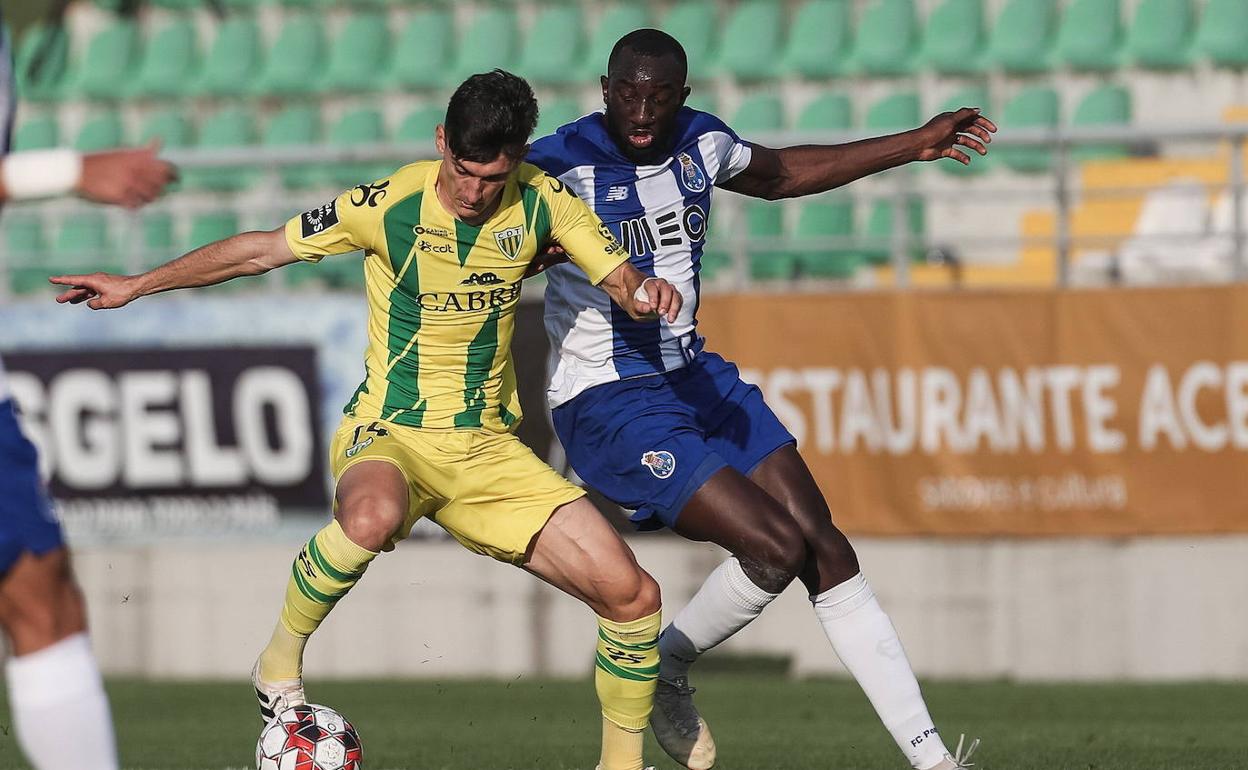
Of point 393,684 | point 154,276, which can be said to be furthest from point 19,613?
point 393,684

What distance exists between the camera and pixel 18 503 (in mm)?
4676

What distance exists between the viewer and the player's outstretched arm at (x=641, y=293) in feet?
20.0

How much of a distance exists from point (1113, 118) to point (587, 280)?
7.74 metres

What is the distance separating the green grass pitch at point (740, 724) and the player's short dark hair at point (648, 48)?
9.50 feet

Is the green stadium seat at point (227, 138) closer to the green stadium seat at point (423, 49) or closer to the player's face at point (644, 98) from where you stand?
the green stadium seat at point (423, 49)

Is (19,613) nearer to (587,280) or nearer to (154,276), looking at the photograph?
(154,276)

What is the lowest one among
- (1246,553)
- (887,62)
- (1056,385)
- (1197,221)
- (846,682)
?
(846,682)

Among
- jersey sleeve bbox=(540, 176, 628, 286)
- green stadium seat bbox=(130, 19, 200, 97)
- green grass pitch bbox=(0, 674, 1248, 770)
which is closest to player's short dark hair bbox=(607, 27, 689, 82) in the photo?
jersey sleeve bbox=(540, 176, 628, 286)

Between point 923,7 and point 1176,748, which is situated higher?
point 923,7

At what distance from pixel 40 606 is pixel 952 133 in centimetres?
402

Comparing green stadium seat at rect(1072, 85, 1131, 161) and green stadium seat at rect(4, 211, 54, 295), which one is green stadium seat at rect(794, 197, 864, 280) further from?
green stadium seat at rect(4, 211, 54, 295)

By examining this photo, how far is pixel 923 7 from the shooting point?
592 inches

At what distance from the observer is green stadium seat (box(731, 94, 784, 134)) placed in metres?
14.6

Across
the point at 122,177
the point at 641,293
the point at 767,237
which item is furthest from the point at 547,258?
the point at 767,237
